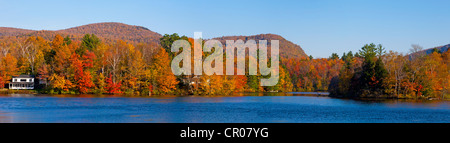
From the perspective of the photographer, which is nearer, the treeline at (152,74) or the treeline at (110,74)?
the treeline at (152,74)

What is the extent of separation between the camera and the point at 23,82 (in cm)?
7825

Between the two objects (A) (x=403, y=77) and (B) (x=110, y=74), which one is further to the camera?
(B) (x=110, y=74)

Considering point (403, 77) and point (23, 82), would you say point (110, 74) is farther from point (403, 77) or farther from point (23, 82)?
point (403, 77)

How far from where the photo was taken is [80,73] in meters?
71.0

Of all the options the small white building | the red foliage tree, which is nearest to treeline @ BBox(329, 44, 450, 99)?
the red foliage tree

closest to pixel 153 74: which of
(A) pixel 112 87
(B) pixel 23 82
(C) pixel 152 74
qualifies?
(C) pixel 152 74

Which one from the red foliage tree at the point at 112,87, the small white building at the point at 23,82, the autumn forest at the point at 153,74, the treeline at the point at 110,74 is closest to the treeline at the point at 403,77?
the autumn forest at the point at 153,74

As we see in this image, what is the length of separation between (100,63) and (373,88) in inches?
2011

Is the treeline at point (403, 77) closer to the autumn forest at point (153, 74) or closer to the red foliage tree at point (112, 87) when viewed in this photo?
the autumn forest at point (153, 74)

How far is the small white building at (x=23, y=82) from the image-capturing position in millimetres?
78250

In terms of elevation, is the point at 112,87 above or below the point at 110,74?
below

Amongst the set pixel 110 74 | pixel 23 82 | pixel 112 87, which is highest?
pixel 110 74
